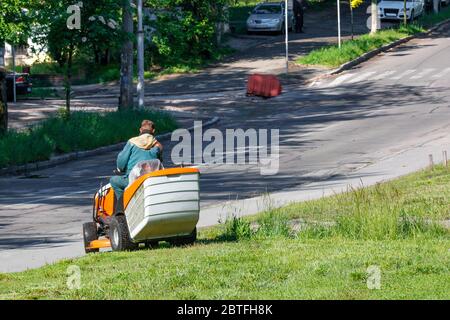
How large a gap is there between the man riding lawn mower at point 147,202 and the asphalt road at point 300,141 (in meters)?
1.03

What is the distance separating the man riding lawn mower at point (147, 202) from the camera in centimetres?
1455

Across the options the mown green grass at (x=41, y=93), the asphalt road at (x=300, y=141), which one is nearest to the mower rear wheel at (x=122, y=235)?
the asphalt road at (x=300, y=141)

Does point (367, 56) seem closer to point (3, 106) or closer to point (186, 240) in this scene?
point (3, 106)

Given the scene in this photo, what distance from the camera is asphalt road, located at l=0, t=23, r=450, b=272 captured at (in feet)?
65.1

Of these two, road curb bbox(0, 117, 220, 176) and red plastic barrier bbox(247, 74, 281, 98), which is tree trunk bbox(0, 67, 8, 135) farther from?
red plastic barrier bbox(247, 74, 281, 98)

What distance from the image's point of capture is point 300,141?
104 ft

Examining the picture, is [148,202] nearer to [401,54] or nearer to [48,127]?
[48,127]

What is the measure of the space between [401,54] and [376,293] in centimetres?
4092

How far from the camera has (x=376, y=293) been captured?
1059cm

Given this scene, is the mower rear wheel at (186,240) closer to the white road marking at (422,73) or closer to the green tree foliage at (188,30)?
the white road marking at (422,73)

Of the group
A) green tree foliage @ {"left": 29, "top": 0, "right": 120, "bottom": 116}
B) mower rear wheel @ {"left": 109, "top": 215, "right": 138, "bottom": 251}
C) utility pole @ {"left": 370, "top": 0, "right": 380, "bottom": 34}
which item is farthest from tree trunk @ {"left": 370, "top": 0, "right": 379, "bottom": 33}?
mower rear wheel @ {"left": 109, "top": 215, "right": 138, "bottom": 251}

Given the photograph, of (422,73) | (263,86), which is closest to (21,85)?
(263,86)

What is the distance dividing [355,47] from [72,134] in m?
21.8

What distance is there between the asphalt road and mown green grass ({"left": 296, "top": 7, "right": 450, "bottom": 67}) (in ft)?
2.89
